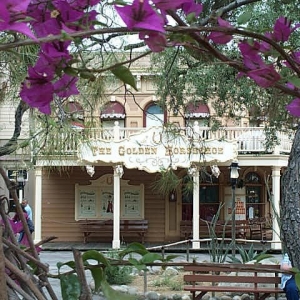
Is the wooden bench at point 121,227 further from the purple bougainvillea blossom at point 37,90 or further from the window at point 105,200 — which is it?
the purple bougainvillea blossom at point 37,90

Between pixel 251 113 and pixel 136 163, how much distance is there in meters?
6.82

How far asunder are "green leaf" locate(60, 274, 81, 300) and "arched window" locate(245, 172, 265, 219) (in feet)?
63.9

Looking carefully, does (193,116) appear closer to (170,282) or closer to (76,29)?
(170,282)

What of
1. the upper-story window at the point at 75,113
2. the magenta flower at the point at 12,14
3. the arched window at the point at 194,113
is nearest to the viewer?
the magenta flower at the point at 12,14

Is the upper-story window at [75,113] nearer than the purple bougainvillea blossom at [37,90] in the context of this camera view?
No

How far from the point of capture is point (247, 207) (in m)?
20.2

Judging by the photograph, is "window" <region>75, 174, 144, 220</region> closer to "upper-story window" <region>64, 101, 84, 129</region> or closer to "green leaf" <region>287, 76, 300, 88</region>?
"upper-story window" <region>64, 101, 84, 129</region>

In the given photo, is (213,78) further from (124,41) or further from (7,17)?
(7,17)

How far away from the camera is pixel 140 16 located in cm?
71

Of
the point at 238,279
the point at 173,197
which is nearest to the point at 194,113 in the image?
the point at 173,197

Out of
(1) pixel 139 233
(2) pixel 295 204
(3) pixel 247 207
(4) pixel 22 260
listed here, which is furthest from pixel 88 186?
(4) pixel 22 260

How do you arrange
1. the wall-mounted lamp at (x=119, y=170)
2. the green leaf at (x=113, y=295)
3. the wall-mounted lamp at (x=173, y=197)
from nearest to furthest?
the green leaf at (x=113, y=295), the wall-mounted lamp at (x=119, y=170), the wall-mounted lamp at (x=173, y=197)

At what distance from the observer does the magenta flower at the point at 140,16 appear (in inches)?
27.9

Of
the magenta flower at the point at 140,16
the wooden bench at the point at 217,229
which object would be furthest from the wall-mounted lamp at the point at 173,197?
the magenta flower at the point at 140,16
